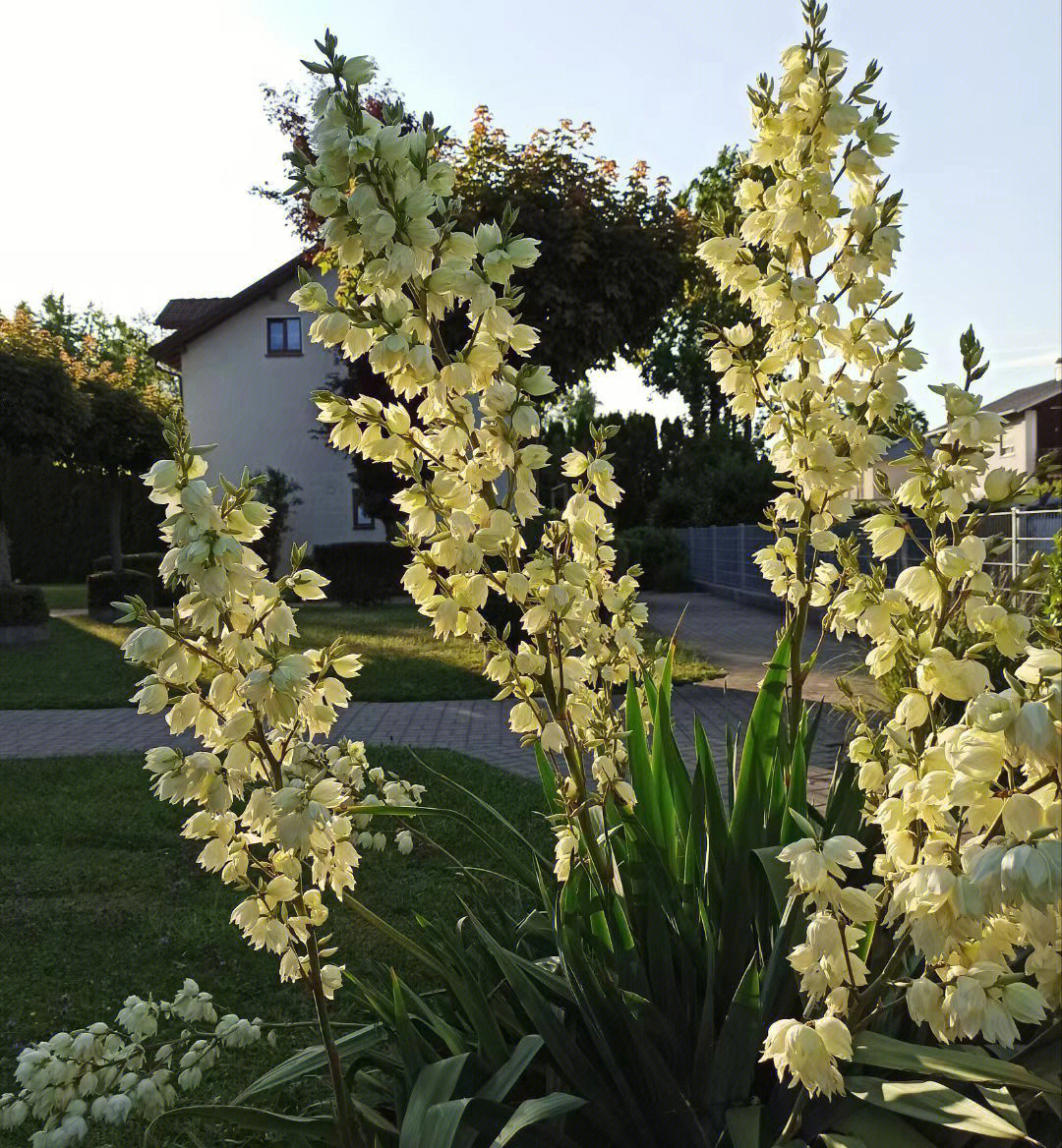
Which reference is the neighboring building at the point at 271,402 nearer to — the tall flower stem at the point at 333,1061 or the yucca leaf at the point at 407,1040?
the yucca leaf at the point at 407,1040

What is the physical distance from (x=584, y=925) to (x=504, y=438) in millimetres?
1093

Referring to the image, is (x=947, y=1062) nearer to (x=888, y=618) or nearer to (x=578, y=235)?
(x=888, y=618)

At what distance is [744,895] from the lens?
245 cm

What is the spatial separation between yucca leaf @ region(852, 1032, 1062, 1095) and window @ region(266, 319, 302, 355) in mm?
24359

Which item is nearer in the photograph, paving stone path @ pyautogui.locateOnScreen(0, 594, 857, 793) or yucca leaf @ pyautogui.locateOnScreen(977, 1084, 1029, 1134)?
yucca leaf @ pyautogui.locateOnScreen(977, 1084, 1029, 1134)

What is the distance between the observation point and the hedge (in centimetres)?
2708

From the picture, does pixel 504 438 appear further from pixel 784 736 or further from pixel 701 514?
pixel 701 514

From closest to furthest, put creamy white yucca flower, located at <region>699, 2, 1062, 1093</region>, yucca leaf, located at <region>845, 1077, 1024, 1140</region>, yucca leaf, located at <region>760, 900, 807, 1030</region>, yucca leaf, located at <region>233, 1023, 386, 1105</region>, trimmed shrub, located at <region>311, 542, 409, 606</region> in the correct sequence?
1. creamy white yucca flower, located at <region>699, 2, 1062, 1093</region>
2. yucca leaf, located at <region>845, 1077, 1024, 1140</region>
3. yucca leaf, located at <region>760, 900, 807, 1030</region>
4. yucca leaf, located at <region>233, 1023, 386, 1105</region>
5. trimmed shrub, located at <region>311, 542, 409, 606</region>

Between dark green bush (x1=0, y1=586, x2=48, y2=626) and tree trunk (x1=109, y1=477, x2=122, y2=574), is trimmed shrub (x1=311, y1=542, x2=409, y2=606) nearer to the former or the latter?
tree trunk (x1=109, y1=477, x2=122, y2=574)

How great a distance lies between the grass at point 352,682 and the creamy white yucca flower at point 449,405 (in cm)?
634

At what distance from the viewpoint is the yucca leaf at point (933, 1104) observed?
1.66 m

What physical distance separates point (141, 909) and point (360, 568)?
14.9 m

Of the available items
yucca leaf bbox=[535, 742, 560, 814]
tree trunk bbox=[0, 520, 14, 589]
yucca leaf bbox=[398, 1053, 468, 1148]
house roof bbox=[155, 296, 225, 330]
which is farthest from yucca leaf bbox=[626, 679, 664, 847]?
house roof bbox=[155, 296, 225, 330]

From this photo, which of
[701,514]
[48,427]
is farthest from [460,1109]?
[701,514]
